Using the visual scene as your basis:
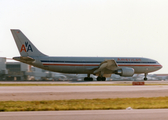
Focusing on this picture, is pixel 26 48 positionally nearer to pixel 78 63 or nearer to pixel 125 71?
pixel 78 63

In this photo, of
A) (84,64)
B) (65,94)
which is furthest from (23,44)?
(65,94)

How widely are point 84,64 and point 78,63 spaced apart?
103cm

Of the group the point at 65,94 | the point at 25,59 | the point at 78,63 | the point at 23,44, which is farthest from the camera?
the point at 78,63

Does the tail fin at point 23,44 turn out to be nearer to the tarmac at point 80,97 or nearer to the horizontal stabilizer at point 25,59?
the horizontal stabilizer at point 25,59

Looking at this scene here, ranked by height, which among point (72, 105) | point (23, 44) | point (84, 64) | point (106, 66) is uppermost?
point (23, 44)

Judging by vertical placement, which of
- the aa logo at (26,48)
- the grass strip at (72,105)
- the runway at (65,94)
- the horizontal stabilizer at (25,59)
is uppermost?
the aa logo at (26,48)

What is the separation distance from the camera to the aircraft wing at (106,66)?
4466 cm

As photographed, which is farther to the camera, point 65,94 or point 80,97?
point 65,94

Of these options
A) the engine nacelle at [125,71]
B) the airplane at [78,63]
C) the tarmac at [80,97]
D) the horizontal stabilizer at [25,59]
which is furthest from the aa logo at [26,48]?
the tarmac at [80,97]

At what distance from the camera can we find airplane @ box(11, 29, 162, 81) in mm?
44188

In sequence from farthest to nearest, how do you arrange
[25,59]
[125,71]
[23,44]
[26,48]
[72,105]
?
[125,71]
[26,48]
[23,44]
[25,59]
[72,105]

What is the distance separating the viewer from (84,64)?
152ft

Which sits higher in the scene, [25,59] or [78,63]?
[25,59]

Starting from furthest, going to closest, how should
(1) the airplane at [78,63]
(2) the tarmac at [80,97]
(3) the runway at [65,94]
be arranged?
1. (1) the airplane at [78,63]
2. (3) the runway at [65,94]
3. (2) the tarmac at [80,97]
